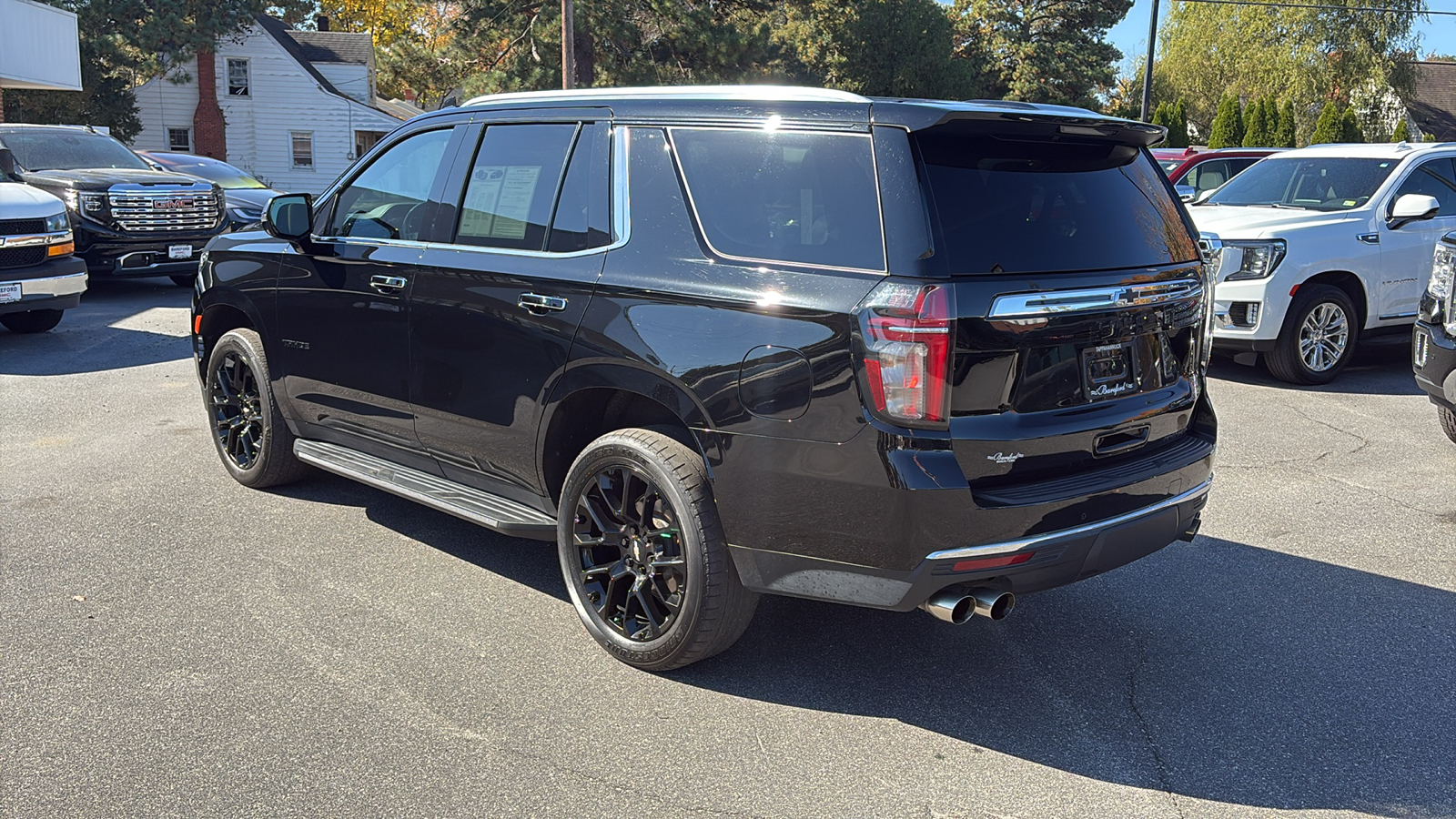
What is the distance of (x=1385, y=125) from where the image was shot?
155ft

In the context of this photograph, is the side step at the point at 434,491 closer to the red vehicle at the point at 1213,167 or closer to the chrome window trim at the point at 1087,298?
the chrome window trim at the point at 1087,298

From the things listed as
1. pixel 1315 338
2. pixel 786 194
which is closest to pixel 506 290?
pixel 786 194

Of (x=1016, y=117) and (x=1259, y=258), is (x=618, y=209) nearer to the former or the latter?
(x=1016, y=117)

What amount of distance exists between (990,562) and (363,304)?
2.90 meters

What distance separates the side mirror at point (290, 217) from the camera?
17.4 feet

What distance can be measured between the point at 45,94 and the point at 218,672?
40739 mm

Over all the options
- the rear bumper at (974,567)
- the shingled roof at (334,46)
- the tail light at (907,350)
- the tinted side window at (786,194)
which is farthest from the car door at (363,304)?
the shingled roof at (334,46)

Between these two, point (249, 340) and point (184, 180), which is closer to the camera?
point (249, 340)

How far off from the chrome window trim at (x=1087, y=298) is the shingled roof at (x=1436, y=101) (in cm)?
5279

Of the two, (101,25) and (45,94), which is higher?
(101,25)

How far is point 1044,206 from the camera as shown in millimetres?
3752

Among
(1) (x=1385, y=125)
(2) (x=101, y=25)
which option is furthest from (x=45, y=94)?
(1) (x=1385, y=125)

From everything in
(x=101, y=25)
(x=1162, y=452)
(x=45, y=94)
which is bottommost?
(x=1162, y=452)

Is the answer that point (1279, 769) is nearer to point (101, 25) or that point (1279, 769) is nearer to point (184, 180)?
point (184, 180)
